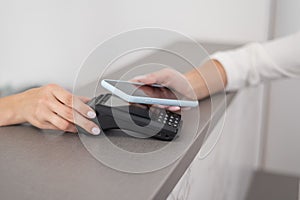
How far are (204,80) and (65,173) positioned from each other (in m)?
0.38

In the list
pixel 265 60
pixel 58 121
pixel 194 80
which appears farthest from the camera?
pixel 265 60

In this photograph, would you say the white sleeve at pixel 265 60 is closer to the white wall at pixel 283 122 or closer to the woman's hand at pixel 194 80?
the woman's hand at pixel 194 80

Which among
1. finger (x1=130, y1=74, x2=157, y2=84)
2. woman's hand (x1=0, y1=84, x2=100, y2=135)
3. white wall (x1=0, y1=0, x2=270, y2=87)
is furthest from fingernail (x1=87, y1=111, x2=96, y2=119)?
white wall (x1=0, y1=0, x2=270, y2=87)

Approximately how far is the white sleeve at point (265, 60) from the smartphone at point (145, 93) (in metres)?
0.36

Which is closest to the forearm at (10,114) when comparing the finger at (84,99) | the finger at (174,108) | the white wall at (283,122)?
the finger at (84,99)

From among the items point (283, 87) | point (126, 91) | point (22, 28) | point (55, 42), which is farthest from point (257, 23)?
point (126, 91)

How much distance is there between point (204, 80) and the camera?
0.86 meters

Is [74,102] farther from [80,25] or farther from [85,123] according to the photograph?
[80,25]

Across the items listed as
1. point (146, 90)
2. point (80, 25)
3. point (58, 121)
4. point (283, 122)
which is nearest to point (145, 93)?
point (146, 90)

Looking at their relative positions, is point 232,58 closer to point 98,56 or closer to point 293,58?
point 293,58

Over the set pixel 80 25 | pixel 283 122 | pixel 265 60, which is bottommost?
pixel 283 122

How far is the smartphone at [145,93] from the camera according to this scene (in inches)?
26.4

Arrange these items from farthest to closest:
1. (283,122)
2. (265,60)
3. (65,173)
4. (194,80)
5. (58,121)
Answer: (283,122), (265,60), (194,80), (58,121), (65,173)

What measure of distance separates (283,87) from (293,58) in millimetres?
664
